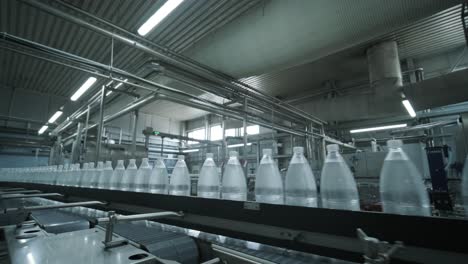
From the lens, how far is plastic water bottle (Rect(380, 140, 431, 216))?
48 cm

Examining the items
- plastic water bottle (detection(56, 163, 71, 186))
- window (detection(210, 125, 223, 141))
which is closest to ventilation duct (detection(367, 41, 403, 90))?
plastic water bottle (detection(56, 163, 71, 186))

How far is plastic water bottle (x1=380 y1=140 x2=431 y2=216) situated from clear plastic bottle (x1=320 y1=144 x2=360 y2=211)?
8 cm

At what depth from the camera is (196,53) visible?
2.26 m

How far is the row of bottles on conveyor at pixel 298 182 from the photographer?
50cm

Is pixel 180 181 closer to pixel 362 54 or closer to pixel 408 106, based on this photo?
pixel 408 106

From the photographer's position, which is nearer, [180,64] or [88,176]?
[88,176]

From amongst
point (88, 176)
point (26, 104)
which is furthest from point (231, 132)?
Answer: point (88, 176)

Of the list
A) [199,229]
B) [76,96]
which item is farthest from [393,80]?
[76,96]

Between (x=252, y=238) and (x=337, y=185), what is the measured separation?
0.30 m

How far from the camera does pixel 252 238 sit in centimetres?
66

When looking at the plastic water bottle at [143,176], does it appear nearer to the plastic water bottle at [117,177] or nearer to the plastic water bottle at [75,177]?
the plastic water bottle at [117,177]

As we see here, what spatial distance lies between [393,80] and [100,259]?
12.8ft

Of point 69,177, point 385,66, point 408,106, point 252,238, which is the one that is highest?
point 385,66

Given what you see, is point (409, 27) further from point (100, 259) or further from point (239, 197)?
point (100, 259)
